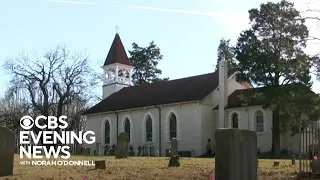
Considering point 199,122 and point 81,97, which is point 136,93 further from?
point 199,122

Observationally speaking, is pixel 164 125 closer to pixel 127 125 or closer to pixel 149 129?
pixel 149 129

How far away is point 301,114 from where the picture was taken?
126ft

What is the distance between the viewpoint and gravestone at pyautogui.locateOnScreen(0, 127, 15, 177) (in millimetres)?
14383

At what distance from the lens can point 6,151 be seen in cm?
1446

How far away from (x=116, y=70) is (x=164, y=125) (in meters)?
14.6

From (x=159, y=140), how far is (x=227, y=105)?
7725 millimetres

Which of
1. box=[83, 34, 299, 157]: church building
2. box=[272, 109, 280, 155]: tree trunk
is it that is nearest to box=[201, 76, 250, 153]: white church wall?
box=[83, 34, 299, 157]: church building

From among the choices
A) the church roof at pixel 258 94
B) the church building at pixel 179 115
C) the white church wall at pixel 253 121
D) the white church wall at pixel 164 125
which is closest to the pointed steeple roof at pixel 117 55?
the church building at pixel 179 115

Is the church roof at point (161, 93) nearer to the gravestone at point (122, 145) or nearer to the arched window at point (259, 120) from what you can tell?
the arched window at point (259, 120)

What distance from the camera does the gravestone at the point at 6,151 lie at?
14383 millimetres

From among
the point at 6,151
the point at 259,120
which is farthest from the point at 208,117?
the point at 6,151

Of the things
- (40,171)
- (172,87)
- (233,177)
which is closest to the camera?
(233,177)

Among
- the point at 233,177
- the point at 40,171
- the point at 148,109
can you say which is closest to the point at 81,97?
the point at 148,109

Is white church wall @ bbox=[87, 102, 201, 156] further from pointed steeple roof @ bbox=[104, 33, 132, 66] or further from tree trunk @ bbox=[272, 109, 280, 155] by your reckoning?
pointed steeple roof @ bbox=[104, 33, 132, 66]
